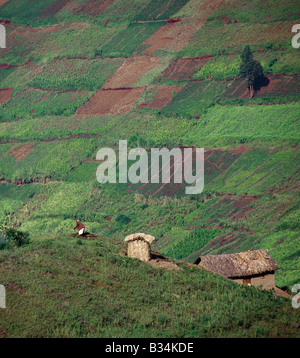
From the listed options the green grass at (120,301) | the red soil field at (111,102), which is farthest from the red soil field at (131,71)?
the green grass at (120,301)

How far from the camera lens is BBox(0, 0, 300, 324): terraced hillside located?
4975 centimetres

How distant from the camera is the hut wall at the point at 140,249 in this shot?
26.2 meters

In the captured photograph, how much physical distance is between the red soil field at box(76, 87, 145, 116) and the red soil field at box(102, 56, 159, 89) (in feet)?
3.35

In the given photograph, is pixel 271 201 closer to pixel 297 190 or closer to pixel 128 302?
pixel 297 190

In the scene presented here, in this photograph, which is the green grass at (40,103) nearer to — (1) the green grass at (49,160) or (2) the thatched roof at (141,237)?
(1) the green grass at (49,160)

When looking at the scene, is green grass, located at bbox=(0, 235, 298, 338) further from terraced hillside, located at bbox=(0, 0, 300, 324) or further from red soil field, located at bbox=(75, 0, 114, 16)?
red soil field, located at bbox=(75, 0, 114, 16)

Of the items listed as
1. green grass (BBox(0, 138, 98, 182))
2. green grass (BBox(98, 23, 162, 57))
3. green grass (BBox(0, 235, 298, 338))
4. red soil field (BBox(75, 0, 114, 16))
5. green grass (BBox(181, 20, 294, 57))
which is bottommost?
green grass (BBox(0, 235, 298, 338))

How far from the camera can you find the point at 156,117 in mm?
65375

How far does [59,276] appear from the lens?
75.9 ft

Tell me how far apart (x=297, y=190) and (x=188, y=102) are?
17.9 m

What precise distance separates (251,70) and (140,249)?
40.9 meters

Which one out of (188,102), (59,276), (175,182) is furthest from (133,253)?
(188,102)

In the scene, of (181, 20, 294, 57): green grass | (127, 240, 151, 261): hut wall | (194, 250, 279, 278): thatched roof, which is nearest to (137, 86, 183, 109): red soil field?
(181, 20, 294, 57): green grass

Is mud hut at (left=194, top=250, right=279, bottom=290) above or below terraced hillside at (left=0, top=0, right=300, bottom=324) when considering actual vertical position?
below
